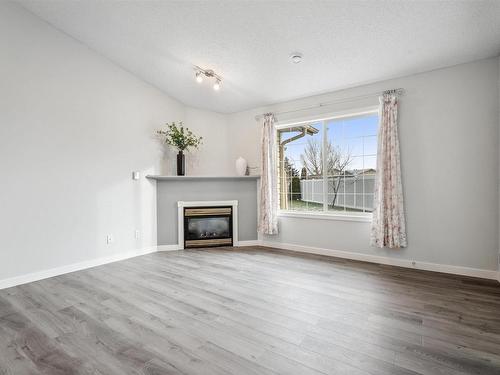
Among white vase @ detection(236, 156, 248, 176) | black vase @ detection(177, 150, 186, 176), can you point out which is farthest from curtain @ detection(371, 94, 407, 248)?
black vase @ detection(177, 150, 186, 176)

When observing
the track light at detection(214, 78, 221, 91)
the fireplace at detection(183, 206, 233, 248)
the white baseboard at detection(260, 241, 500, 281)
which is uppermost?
the track light at detection(214, 78, 221, 91)

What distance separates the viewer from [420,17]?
2.41 metres

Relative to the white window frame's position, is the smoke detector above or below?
above

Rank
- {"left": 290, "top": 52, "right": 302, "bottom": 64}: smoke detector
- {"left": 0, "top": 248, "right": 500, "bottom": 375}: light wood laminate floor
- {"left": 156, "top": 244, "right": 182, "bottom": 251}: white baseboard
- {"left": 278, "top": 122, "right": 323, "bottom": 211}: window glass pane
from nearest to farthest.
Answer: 1. {"left": 0, "top": 248, "right": 500, "bottom": 375}: light wood laminate floor
2. {"left": 290, "top": 52, "right": 302, "bottom": 64}: smoke detector
3. {"left": 278, "top": 122, "right": 323, "bottom": 211}: window glass pane
4. {"left": 156, "top": 244, "right": 182, "bottom": 251}: white baseboard

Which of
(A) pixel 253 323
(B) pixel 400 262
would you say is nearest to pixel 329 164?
(B) pixel 400 262

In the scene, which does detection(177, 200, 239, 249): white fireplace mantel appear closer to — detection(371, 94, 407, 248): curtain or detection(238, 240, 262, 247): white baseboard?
detection(238, 240, 262, 247): white baseboard

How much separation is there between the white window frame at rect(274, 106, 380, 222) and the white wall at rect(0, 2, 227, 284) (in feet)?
7.58

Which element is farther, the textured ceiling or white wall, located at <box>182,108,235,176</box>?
white wall, located at <box>182,108,235,176</box>

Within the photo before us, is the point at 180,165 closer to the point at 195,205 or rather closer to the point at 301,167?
the point at 195,205

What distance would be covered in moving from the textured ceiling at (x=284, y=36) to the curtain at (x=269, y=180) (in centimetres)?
75

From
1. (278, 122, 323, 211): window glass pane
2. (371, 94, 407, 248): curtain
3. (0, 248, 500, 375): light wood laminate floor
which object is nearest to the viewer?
(0, 248, 500, 375): light wood laminate floor

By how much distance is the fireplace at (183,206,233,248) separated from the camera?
463 cm

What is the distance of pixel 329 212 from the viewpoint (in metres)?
4.14

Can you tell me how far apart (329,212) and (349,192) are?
0.44 m
